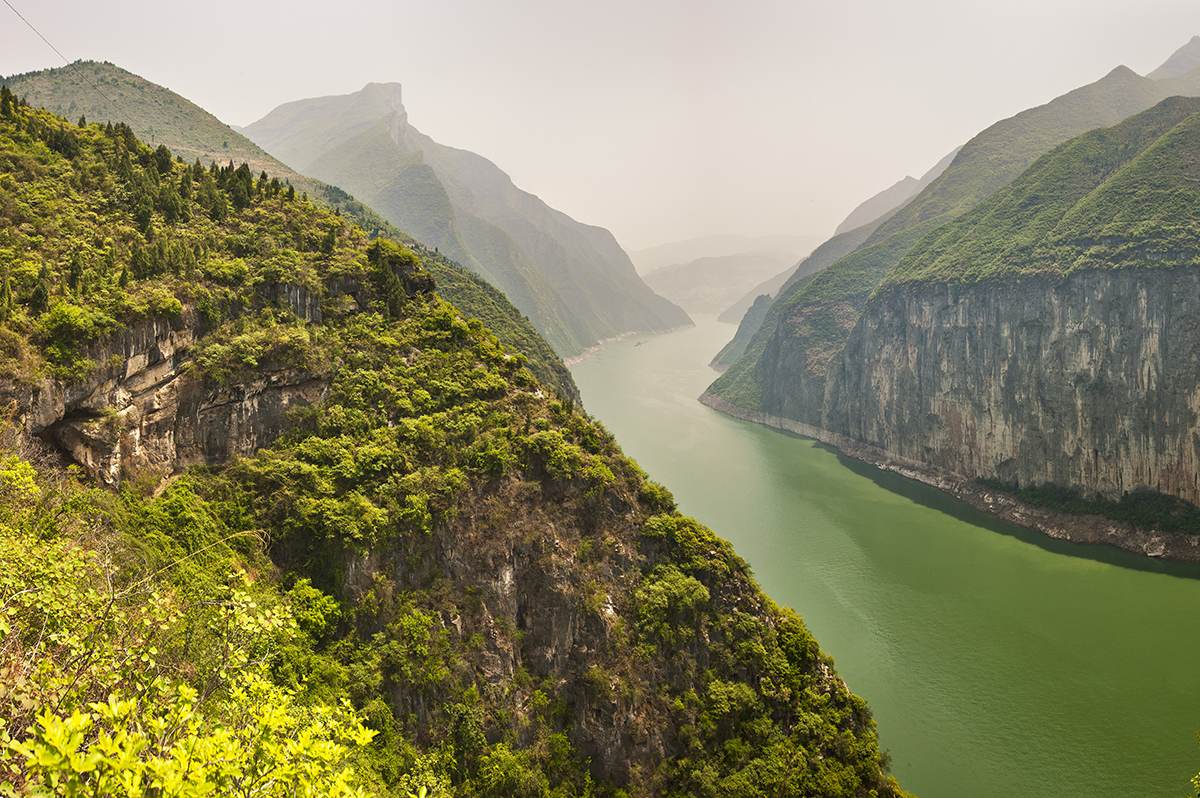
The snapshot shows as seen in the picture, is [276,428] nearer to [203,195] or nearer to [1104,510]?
[203,195]

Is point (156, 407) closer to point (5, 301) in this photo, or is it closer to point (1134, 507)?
point (5, 301)

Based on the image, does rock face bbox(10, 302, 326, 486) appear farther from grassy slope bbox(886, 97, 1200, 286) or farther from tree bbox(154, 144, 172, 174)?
grassy slope bbox(886, 97, 1200, 286)

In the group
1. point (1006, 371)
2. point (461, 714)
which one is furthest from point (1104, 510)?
point (461, 714)

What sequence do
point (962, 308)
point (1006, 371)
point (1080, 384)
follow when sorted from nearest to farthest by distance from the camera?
point (1080, 384), point (1006, 371), point (962, 308)

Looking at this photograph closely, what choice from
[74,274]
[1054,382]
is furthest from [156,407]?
[1054,382]

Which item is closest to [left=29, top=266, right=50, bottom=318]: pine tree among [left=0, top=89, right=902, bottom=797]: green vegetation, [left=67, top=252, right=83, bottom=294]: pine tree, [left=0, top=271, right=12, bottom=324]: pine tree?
[left=0, top=89, right=902, bottom=797]: green vegetation
